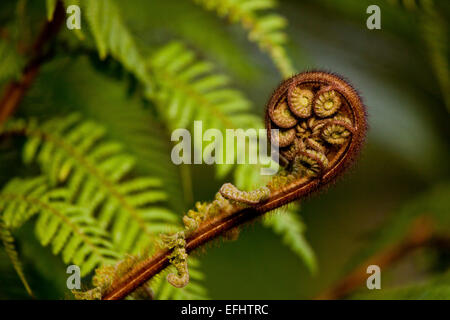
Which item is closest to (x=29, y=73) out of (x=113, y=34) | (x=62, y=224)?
(x=113, y=34)

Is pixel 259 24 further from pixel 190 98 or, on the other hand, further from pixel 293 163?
pixel 293 163

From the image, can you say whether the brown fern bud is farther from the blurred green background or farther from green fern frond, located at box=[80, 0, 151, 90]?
the blurred green background

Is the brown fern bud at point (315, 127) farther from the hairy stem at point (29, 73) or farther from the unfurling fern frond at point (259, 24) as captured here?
the hairy stem at point (29, 73)

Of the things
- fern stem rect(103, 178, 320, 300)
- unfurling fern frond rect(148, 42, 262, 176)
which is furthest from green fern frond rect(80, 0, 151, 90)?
fern stem rect(103, 178, 320, 300)

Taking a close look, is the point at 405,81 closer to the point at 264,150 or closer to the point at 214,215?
the point at 264,150

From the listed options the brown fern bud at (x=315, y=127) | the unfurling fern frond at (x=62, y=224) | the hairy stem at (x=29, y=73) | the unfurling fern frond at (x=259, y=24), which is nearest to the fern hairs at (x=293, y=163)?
the brown fern bud at (x=315, y=127)
